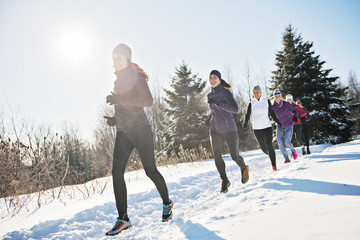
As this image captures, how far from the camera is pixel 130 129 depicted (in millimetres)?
2457

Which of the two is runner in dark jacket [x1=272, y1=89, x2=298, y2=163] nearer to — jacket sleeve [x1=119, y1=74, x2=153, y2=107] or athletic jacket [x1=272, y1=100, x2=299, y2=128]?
athletic jacket [x1=272, y1=100, x2=299, y2=128]

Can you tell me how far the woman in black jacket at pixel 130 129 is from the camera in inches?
95.3

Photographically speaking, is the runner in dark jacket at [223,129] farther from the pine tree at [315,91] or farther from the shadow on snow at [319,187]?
the pine tree at [315,91]

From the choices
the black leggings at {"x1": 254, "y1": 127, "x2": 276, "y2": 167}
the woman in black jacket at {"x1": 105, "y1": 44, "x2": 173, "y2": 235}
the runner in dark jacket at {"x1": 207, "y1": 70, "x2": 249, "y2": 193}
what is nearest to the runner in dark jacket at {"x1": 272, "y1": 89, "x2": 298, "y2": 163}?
the black leggings at {"x1": 254, "y1": 127, "x2": 276, "y2": 167}

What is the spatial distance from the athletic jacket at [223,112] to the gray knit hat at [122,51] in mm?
1719

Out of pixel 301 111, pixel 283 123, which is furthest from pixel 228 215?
pixel 301 111

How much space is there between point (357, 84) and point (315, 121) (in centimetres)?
4019

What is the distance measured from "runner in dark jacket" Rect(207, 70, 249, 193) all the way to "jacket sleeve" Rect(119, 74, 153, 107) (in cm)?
137

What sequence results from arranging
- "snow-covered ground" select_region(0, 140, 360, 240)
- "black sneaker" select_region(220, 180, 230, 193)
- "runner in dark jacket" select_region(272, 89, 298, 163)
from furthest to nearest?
1. "runner in dark jacket" select_region(272, 89, 298, 163)
2. "black sneaker" select_region(220, 180, 230, 193)
3. "snow-covered ground" select_region(0, 140, 360, 240)

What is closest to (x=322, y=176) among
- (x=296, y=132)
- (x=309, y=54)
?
(x=296, y=132)

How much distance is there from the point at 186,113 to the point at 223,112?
12429 millimetres

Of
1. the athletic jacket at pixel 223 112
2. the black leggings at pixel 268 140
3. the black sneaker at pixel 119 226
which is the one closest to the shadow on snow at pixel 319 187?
the athletic jacket at pixel 223 112

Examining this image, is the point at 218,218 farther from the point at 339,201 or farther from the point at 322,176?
the point at 322,176

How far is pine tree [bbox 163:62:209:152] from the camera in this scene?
15.6m
